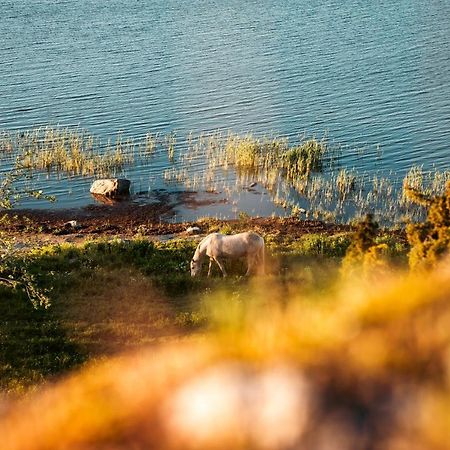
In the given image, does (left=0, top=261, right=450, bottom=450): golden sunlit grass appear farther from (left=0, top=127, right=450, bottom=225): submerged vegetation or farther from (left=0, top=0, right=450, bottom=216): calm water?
(left=0, top=0, right=450, bottom=216): calm water

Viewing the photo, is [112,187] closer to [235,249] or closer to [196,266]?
[196,266]

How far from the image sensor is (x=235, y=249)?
82.2 ft

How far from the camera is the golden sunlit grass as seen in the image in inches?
117

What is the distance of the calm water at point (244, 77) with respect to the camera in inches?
2080

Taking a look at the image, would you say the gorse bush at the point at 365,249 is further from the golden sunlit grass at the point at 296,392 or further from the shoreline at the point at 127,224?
the shoreline at the point at 127,224

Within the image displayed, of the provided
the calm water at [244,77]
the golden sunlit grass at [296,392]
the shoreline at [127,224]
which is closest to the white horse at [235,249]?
the shoreline at [127,224]

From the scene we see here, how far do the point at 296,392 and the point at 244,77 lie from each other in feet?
219

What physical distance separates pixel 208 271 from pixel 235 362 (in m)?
22.8

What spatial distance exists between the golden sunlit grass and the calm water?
1627 inches

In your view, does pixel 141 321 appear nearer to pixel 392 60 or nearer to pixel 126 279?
pixel 126 279

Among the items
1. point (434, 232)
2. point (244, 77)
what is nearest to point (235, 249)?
point (434, 232)

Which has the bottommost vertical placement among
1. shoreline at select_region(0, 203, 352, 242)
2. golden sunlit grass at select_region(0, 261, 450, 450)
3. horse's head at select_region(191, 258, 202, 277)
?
shoreline at select_region(0, 203, 352, 242)

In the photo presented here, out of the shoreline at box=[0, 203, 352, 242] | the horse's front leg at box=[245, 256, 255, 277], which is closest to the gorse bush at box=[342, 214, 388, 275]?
the horse's front leg at box=[245, 256, 255, 277]

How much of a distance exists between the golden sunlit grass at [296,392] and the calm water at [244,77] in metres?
41.3
